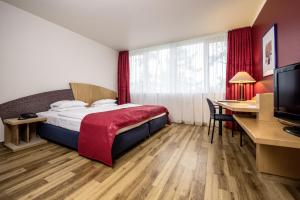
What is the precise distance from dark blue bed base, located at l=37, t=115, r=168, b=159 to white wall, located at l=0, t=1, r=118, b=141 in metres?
0.75

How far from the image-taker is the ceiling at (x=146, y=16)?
2.43 metres

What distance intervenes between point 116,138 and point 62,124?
1152 mm

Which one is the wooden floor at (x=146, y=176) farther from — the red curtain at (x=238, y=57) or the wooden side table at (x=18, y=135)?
the red curtain at (x=238, y=57)

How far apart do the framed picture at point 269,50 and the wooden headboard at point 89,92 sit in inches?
160

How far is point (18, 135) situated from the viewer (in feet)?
7.86

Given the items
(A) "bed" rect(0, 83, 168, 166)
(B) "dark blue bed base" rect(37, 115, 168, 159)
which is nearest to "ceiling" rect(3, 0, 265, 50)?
(A) "bed" rect(0, 83, 168, 166)

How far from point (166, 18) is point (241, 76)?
6.38 feet

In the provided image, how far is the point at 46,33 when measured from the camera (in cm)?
304

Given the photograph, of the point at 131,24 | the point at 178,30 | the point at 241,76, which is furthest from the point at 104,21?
the point at 241,76

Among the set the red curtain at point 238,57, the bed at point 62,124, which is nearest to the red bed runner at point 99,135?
the bed at point 62,124

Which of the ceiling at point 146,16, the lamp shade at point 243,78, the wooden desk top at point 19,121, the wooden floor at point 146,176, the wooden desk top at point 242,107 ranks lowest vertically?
the wooden floor at point 146,176

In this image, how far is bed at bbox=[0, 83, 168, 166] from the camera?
212cm

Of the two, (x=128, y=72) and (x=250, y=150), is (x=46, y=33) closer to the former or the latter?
(x=128, y=72)

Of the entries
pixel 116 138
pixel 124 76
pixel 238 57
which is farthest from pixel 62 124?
pixel 238 57
